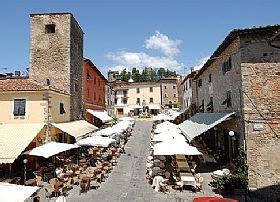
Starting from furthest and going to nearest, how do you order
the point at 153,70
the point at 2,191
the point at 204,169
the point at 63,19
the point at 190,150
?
the point at 153,70 → the point at 63,19 → the point at 204,169 → the point at 190,150 → the point at 2,191

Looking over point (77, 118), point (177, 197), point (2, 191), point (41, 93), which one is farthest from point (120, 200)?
point (77, 118)

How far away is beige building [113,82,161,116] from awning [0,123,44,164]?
5792 centimetres

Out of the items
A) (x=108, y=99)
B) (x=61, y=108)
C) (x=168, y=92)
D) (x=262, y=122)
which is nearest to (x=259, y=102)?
(x=262, y=122)

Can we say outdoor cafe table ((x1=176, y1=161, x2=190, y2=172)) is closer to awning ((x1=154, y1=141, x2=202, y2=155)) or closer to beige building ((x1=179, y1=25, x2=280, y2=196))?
awning ((x1=154, y1=141, x2=202, y2=155))

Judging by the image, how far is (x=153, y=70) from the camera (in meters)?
154

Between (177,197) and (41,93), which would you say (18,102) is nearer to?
(41,93)

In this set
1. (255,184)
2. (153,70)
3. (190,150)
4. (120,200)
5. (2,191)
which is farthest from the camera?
(153,70)

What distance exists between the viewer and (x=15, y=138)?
2222 cm

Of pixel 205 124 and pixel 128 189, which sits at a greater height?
pixel 205 124

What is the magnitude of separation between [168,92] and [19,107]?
211 feet

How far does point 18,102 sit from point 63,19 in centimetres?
1000

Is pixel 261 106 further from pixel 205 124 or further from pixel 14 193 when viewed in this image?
pixel 14 193

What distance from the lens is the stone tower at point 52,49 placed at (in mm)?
30141

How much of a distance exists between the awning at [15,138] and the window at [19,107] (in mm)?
1085
